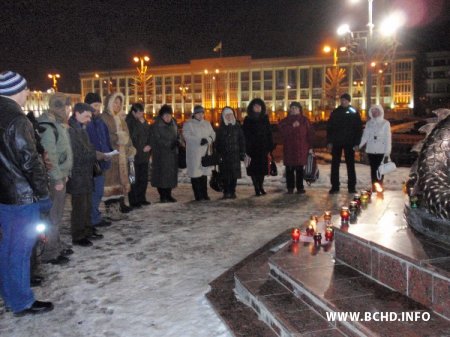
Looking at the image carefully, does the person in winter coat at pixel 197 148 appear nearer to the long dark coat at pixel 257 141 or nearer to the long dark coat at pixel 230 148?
the long dark coat at pixel 230 148

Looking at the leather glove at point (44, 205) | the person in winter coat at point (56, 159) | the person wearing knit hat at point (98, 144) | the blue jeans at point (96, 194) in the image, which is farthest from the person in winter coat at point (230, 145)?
the leather glove at point (44, 205)

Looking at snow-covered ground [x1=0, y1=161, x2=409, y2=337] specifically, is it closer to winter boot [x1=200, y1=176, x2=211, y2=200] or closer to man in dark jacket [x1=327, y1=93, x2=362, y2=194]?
winter boot [x1=200, y1=176, x2=211, y2=200]

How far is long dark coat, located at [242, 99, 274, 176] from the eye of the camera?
812 centimetres

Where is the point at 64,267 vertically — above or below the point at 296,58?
below

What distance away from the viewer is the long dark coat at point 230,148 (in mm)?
7824

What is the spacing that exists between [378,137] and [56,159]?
4.96 metres

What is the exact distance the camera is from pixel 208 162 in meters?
7.70

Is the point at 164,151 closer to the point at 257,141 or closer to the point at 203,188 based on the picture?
the point at 203,188

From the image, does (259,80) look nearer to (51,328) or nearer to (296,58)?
(296,58)

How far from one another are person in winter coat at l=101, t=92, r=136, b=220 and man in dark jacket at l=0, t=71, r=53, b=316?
115 inches

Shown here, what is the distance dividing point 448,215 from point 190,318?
6.21 ft

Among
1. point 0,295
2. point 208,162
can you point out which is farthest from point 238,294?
point 208,162

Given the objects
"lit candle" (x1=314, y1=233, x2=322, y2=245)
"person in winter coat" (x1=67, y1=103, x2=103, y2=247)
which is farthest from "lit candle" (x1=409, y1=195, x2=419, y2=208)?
"person in winter coat" (x1=67, y1=103, x2=103, y2=247)

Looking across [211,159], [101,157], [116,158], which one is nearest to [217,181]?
[211,159]
